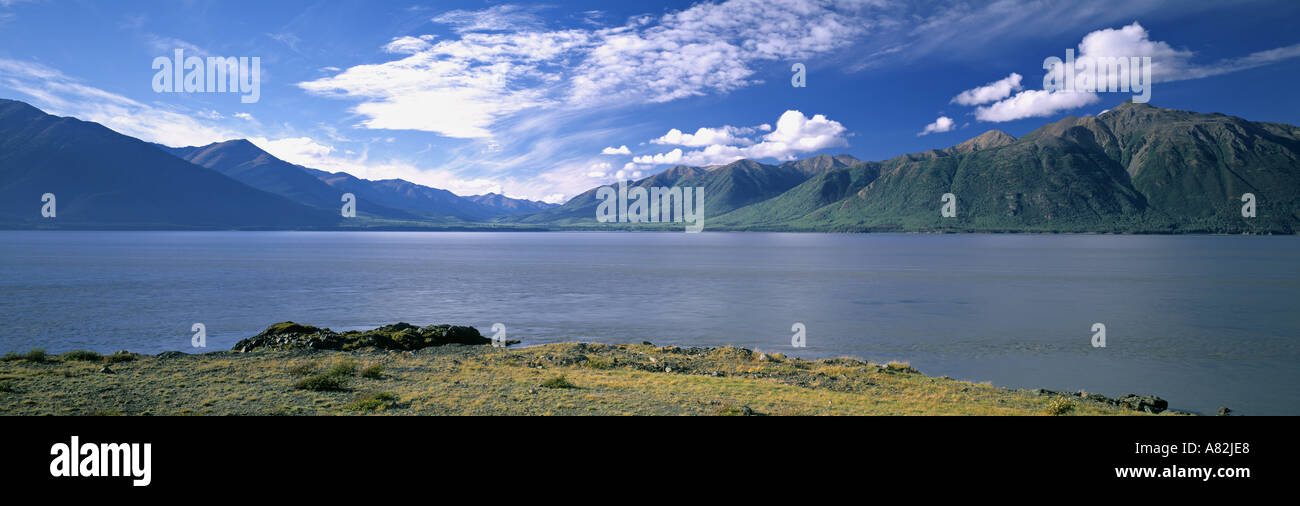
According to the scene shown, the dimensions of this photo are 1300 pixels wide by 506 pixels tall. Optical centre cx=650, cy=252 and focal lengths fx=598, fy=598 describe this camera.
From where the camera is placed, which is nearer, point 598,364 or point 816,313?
point 598,364

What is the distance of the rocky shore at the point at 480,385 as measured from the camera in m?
18.5

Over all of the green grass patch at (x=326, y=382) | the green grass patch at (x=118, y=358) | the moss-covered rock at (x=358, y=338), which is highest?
the green grass patch at (x=326, y=382)

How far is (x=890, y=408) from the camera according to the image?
20328mm

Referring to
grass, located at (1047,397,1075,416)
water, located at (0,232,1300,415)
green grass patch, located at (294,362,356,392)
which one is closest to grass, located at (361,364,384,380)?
green grass patch, located at (294,362,356,392)

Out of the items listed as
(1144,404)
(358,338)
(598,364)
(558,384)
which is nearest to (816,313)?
(598,364)

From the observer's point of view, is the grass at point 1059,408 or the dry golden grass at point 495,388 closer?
the dry golden grass at point 495,388

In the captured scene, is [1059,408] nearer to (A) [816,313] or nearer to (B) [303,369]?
(B) [303,369]

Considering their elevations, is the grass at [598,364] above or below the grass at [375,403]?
below

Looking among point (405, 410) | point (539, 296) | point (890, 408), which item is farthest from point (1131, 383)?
point (539, 296)

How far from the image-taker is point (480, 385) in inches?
898

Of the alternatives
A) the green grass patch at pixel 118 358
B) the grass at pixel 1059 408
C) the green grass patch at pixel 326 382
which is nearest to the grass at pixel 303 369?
the green grass patch at pixel 326 382

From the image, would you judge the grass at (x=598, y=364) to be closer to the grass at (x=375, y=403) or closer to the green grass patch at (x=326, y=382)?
the green grass patch at (x=326, y=382)

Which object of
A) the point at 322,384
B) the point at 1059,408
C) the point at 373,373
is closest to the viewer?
the point at 1059,408

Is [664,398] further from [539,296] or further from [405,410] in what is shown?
[539,296]
